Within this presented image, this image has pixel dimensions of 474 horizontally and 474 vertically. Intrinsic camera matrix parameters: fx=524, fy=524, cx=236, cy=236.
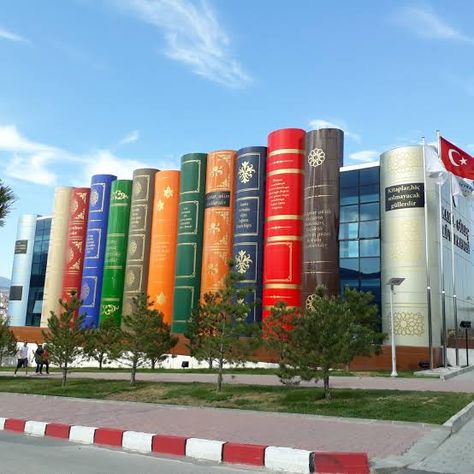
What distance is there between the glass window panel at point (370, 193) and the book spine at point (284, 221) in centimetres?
370

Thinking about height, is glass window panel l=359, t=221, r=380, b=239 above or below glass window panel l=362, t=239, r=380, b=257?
above

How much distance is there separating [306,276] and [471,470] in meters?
23.4

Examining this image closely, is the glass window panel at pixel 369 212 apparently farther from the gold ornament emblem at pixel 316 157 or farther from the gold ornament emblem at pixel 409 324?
the gold ornament emblem at pixel 409 324

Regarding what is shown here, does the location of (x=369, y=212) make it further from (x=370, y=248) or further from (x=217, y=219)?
(x=217, y=219)

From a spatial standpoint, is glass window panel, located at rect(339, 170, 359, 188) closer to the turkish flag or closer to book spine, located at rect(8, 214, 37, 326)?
the turkish flag

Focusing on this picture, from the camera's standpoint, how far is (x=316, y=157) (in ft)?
100

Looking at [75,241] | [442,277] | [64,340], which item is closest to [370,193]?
[442,277]

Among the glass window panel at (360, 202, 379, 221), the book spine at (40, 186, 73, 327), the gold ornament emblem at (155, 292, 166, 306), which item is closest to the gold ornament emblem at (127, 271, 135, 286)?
the gold ornament emblem at (155, 292, 166, 306)

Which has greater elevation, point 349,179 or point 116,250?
point 349,179

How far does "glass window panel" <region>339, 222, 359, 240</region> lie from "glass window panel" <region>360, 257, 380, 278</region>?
4.92 ft

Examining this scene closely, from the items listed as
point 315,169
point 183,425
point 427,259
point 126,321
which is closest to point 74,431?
point 183,425

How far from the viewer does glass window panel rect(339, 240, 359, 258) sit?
2947cm

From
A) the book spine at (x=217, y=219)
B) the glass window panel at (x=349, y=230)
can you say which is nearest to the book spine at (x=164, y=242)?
the book spine at (x=217, y=219)

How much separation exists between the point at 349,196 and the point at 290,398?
19.1 m
